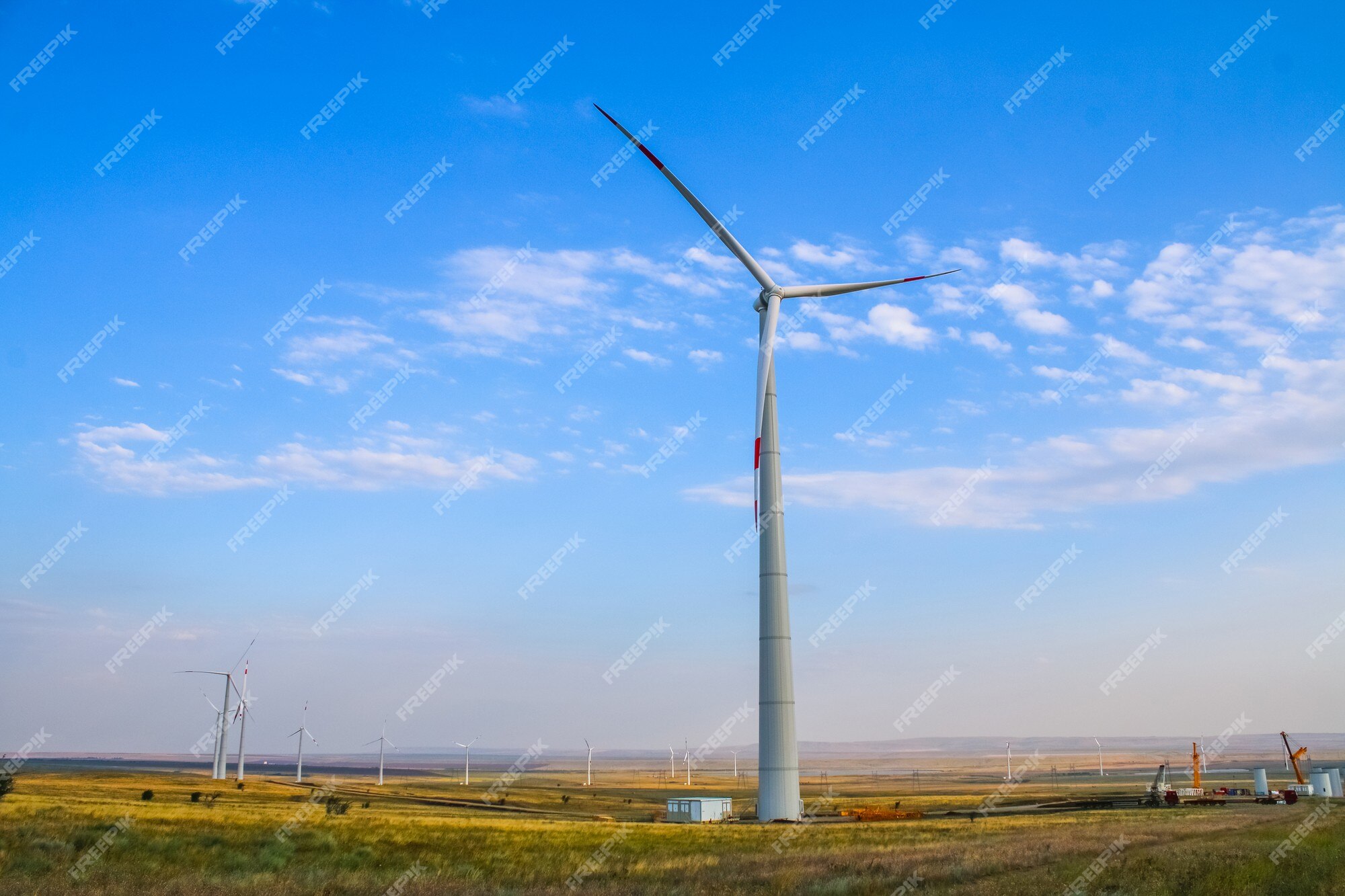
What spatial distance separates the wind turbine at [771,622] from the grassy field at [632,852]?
2.83 metres

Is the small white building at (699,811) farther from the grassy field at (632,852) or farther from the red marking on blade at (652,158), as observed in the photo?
the red marking on blade at (652,158)

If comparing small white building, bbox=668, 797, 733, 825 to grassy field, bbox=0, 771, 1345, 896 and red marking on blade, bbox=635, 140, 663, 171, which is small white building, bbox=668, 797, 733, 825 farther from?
red marking on blade, bbox=635, 140, 663, 171

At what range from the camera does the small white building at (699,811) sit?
68.7 m

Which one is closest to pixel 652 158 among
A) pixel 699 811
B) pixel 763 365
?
pixel 763 365

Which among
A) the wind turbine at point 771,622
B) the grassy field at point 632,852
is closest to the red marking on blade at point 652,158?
the wind turbine at point 771,622

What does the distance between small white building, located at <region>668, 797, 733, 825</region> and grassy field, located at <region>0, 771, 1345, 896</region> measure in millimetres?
7382

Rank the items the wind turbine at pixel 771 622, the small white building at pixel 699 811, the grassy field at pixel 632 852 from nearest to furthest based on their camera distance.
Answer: the grassy field at pixel 632 852
the wind turbine at pixel 771 622
the small white building at pixel 699 811

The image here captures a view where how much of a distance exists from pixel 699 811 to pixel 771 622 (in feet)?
71.0

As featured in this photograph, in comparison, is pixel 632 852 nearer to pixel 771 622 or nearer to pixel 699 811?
pixel 771 622

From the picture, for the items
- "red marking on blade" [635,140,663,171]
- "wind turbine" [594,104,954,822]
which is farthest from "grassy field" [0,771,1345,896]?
"red marking on blade" [635,140,663,171]

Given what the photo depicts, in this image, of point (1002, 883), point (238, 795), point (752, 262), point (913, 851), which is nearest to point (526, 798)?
point (238, 795)

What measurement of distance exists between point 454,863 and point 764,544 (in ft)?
85.2

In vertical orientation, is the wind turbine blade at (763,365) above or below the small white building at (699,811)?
above

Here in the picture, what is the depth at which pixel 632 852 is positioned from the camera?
39.7m
